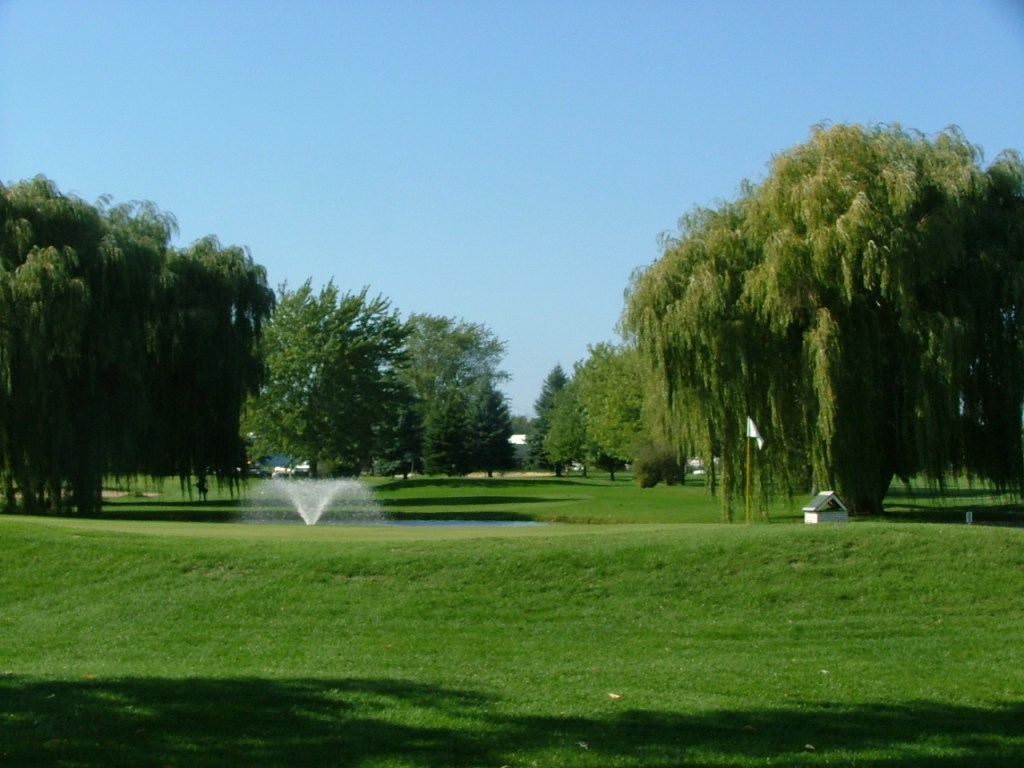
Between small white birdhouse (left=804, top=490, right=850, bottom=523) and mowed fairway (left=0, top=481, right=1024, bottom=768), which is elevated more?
small white birdhouse (left=804, top=490, right=850, bottom=523)

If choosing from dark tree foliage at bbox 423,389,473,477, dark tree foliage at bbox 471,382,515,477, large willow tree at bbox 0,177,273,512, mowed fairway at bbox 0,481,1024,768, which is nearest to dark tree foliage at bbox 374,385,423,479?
dark tree foliage at bbox 423,389,473,477

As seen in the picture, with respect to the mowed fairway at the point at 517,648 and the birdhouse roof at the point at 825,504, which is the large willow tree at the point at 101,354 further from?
the birdhouse roof at the point at 825,504

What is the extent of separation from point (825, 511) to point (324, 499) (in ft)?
76.2

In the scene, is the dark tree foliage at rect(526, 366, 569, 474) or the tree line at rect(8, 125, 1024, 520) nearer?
the tree line at rect(8, 125, 1024, 520)

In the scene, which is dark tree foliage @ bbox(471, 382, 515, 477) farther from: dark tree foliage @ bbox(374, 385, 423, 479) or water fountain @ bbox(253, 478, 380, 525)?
water fountain @ bbox(253, 478, 380, 525)

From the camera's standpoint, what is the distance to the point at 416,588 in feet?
46.4

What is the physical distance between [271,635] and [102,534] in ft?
21.4

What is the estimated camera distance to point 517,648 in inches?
472

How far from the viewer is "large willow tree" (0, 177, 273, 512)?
31531 mm

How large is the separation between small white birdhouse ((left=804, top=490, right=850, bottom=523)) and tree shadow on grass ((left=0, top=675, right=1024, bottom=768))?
1162 cm

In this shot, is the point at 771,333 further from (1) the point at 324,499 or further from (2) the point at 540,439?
(2) the point at 540,439

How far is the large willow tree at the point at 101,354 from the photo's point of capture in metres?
31.5

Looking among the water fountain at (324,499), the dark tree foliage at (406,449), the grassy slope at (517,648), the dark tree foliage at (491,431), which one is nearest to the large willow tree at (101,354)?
the water fountain at (324,499)

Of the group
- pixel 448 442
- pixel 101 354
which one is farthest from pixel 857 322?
pixel 448 442
